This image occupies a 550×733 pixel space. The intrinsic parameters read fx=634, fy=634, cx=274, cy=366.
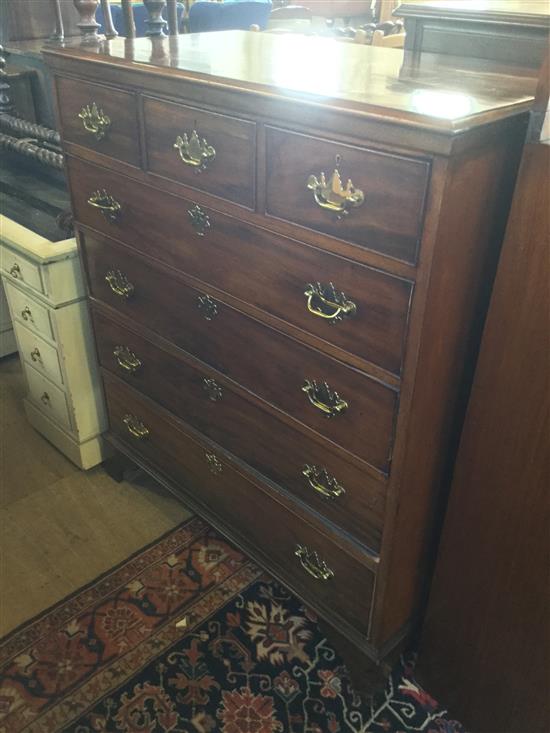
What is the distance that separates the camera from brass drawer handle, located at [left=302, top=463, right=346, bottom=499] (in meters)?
1.17

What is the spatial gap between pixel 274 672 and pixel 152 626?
32cm

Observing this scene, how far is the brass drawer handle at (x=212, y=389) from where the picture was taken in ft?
4.48

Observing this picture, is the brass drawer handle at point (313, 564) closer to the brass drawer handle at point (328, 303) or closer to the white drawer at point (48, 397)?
the brass drawer handle at point (328, 303)

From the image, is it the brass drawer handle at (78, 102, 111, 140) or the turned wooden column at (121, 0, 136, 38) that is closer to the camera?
the brass drawer handle at (78, 102, 111, 140)

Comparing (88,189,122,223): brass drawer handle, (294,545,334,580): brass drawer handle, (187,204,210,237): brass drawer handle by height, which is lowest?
(294,545,334,580): brass drawer handle

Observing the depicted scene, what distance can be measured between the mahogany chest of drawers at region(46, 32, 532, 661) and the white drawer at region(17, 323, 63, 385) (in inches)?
11.4

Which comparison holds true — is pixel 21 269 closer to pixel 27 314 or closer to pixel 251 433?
pixel 27 314

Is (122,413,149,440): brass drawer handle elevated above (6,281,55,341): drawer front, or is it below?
below

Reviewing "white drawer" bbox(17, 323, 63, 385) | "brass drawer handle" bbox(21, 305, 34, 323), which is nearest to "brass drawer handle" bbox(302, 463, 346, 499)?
"white drawer" bbox(17, 323, 63, 385)

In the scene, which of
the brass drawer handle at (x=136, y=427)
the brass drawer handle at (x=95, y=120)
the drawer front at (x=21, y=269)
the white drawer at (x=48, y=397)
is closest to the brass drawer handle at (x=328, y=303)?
the brass drawer handle at (x=95, y=120)

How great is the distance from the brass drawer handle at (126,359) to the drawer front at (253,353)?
11 centimetres

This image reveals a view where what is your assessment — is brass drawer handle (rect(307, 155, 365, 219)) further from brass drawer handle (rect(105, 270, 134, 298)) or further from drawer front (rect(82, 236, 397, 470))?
brass drawer handle (rect(105, 270, 134, 298))

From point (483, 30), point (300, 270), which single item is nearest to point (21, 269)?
point (300, 270)

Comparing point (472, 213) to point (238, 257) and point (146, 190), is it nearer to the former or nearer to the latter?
point (238, 257)
